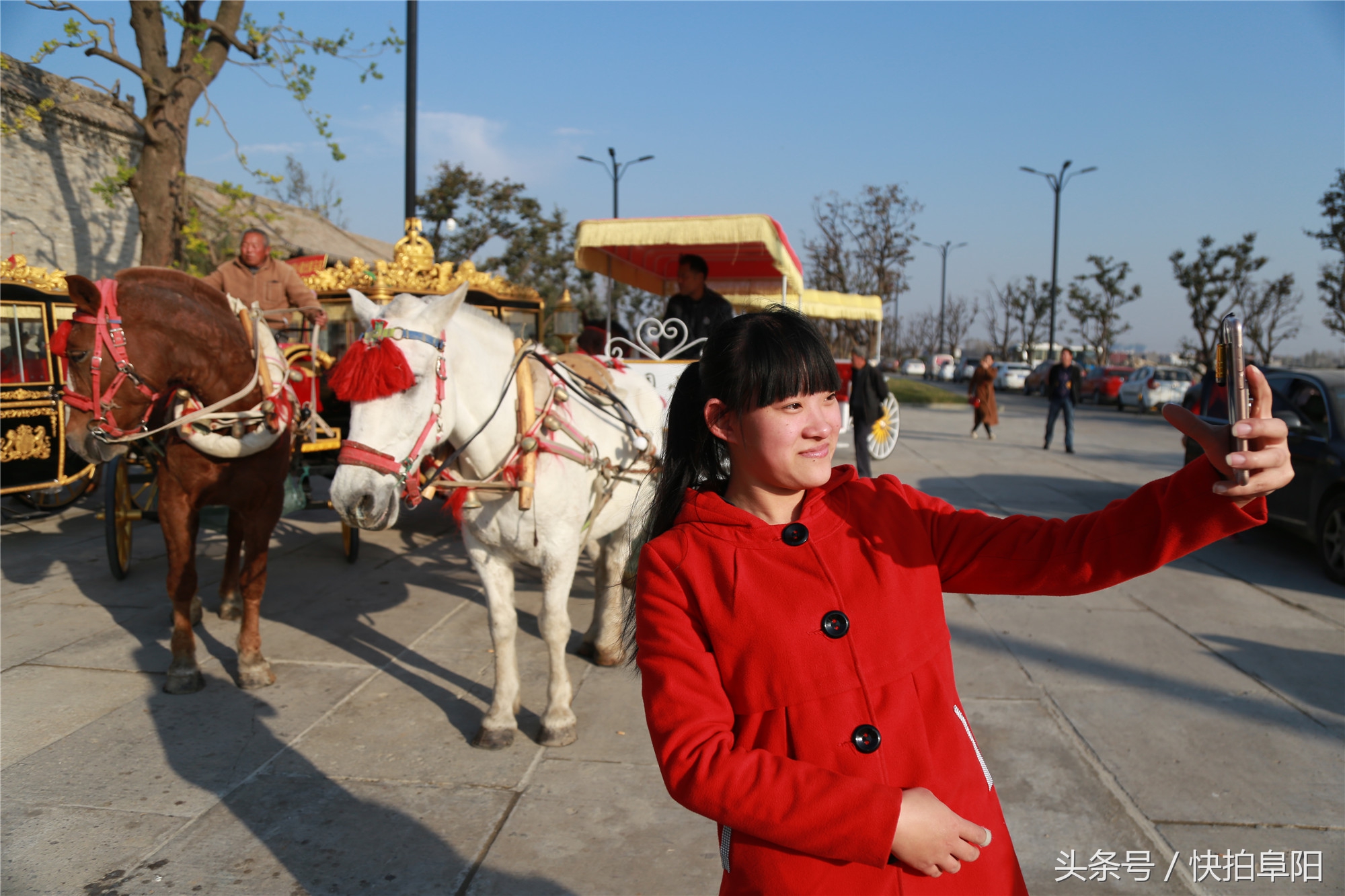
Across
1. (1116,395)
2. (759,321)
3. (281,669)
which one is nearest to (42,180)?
(281,669)

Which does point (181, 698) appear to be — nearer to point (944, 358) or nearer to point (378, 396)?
point (378, 396)

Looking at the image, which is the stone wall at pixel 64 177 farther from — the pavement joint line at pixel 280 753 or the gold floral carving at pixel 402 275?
the pavement joint line at pixel 280 753

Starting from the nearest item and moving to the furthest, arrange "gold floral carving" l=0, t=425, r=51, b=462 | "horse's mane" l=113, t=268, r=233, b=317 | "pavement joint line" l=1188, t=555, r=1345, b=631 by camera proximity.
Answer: "horse's mane" l=113, t=268, r=233, b=317, "pavement joint line" l=1188, t=555, r=1345, b=631, "gold floral carving" l=0, t=425, r=51, b=462

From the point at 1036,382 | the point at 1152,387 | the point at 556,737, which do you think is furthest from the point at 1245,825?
the point at 1036,382

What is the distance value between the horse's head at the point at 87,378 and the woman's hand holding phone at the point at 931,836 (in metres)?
3.87

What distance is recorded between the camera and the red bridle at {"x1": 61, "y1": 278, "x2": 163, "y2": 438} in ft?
11.9

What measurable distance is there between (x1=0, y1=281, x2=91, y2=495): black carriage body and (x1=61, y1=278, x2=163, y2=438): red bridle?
10.6 ft

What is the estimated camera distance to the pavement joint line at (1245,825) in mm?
3090

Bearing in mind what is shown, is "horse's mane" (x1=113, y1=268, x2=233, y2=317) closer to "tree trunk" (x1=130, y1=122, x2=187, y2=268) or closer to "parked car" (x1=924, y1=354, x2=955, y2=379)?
"tree trunk" (x1=130, y1=122, x2=187, y2=268)

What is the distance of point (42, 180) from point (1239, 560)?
16.4 metres

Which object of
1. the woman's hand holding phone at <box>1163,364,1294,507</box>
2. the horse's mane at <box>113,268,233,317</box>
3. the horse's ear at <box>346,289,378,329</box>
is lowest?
the woman's hand holding phone at <box>1163,364,1294,507</box>

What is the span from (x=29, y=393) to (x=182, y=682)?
3576 millimetres

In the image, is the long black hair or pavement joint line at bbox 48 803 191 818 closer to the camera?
the long black hair

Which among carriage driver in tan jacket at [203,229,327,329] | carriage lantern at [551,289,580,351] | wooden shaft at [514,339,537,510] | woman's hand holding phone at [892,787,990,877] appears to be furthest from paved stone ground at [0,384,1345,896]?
carriage lantern at [551,289,580,351]
